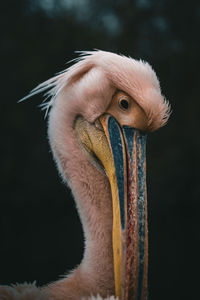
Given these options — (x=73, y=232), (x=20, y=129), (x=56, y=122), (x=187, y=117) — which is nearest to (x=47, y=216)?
(x=73, y=232)

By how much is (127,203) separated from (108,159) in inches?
9.3

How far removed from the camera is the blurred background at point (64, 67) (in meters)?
6.80

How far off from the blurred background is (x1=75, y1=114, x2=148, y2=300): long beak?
14.4 ft

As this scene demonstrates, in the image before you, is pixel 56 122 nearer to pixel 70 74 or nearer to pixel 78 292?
pixel 70 74

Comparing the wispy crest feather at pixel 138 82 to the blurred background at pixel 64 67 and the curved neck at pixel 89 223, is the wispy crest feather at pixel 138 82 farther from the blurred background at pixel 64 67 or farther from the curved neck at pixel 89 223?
the blurred background at pixel 64 67

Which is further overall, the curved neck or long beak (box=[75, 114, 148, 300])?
the curved neck

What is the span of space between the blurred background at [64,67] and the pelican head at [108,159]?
4.24 meters

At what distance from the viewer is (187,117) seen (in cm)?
747

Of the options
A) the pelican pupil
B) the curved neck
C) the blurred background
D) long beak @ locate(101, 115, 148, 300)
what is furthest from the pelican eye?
the blurred background

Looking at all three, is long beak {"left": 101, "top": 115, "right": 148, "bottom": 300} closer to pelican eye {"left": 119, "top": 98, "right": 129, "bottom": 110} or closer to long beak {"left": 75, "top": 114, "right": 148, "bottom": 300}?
long beak {"left": 75, "top": 114, "right": 148, "bottom": 300}

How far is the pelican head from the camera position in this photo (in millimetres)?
1600

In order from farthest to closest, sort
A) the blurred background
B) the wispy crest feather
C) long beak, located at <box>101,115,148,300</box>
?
the blurred background
the wispy crest feather
long beak, located at <box>101,115,148,300</box>

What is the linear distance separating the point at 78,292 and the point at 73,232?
4525 mm

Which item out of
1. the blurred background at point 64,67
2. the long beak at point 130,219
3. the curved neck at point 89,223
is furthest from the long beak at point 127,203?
the blurred background at point 64,67
